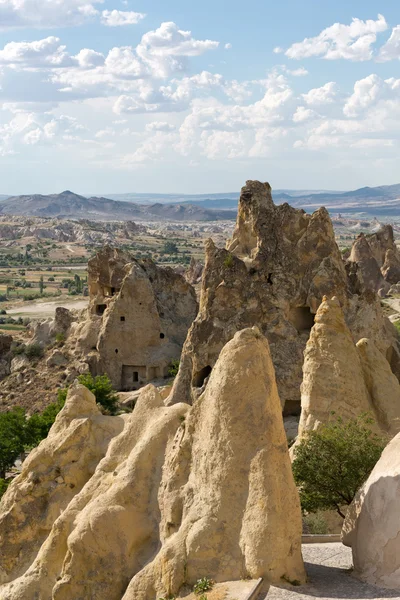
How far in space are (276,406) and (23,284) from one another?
365 feet

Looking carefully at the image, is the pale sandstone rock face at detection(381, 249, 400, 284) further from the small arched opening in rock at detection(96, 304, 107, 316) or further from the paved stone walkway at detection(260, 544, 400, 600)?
the paved stone walkway at detection(260, 544, 400, 600)

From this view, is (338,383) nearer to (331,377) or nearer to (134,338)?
(331,377)

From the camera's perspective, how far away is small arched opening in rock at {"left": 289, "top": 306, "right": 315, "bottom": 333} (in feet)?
100

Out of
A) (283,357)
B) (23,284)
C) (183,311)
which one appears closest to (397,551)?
(283,357)

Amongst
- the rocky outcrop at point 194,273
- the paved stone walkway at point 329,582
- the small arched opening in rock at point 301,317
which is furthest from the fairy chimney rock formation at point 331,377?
the rocky outcrop at point 194,273

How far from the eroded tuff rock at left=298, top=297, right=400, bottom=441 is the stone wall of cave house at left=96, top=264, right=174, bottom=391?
21281 millimetres

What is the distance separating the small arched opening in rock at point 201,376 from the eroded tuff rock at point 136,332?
1181 cm

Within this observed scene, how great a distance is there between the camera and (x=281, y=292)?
30375mm

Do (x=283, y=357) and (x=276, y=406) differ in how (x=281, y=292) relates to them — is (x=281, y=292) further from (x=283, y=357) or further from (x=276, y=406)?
(x=276, y=406)

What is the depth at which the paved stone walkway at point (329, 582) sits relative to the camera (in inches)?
520

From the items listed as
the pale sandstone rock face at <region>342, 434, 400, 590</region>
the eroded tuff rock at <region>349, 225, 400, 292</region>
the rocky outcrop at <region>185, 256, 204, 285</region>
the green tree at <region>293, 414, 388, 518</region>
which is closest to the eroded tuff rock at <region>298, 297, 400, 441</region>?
the green tree at <region>293, 414, 388, 518</region>

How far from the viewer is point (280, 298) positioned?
30.3 metres

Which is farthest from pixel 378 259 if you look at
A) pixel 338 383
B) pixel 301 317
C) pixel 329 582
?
pixel 329 582

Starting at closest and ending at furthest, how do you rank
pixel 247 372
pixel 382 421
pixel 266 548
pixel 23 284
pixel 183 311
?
pixel 266 548
pixel 247 372
pixel 382 421
pixel 183 311
pixel 23 284
